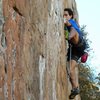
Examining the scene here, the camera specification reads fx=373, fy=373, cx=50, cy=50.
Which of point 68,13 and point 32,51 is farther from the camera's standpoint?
point 68,13

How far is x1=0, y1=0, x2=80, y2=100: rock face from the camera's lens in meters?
5.09

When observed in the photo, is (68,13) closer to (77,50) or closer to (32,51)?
(77,50)

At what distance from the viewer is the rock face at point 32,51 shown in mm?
5086

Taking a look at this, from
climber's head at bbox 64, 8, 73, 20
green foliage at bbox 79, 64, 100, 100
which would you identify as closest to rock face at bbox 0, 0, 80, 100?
climber's head at bbox 64, 8, 73, 20

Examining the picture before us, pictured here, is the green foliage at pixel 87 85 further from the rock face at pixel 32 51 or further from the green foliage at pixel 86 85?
the rock face at pixel 32 51

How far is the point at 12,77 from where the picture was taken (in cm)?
522

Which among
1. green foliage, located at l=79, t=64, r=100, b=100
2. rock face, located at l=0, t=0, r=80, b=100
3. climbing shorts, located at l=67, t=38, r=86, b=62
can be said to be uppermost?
green foliage, located at l=79, t=64, r=100, b=100

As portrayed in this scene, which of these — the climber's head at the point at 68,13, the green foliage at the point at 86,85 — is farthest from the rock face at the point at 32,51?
the green foliage at the point at 86,85

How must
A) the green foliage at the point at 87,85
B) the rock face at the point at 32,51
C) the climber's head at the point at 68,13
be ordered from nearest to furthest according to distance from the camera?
the rock face at the point at 32,51 < the climber's head at the point at 68,13 < the green foliage at the point at 87,85

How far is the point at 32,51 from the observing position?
6.21m

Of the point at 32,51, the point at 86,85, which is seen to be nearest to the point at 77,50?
the point at 32,51

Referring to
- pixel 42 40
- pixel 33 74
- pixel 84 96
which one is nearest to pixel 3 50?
pixel 33 74

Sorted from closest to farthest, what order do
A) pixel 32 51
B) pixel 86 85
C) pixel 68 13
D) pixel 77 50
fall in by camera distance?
pixel 32 51
pixel 77 50
pixel 68 13
pixel 86 85

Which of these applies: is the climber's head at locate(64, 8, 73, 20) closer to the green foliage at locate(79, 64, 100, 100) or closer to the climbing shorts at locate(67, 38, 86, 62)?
the climbing shorts at locate(67, 38, 86, 62)
